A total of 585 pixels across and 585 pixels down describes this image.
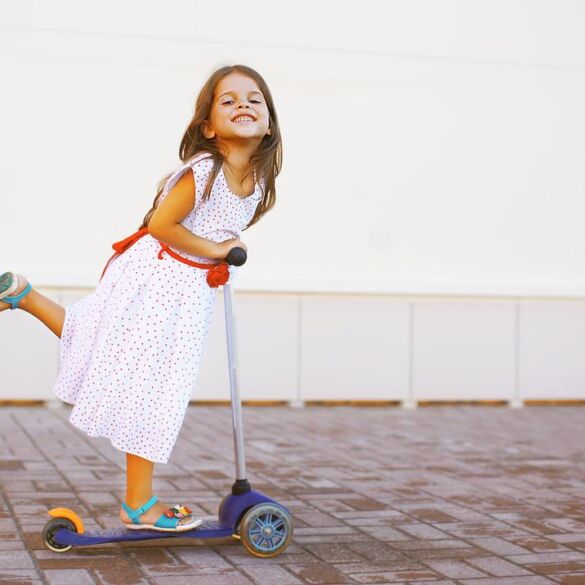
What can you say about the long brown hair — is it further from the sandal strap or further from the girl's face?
the sandal strap

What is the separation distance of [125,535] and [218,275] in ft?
2.69

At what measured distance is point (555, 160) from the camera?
8375 mm

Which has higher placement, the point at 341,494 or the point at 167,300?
the point at 167,300

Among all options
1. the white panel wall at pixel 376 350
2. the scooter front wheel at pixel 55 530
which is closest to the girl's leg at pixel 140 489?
the scooter front wheel at pixel 55 530

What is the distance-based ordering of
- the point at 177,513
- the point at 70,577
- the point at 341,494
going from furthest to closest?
the point at 341,494, the point at 177,513, the point at 70,577

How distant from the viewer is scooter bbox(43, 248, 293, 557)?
3.31 m

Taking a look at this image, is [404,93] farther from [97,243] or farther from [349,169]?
[97,243]

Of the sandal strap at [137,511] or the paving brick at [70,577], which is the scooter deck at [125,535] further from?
the paving brick at [70,577]

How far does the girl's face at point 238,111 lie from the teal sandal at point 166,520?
3.71 ft

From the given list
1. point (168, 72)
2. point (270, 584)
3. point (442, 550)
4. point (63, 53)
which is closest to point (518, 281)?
point (168, 72)

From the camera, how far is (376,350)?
800 cm

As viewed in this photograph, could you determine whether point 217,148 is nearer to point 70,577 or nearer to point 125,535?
point 125,535

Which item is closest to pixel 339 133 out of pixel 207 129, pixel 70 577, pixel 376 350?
pixel 376 350

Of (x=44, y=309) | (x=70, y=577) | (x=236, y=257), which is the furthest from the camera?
(x=44, y=309)
